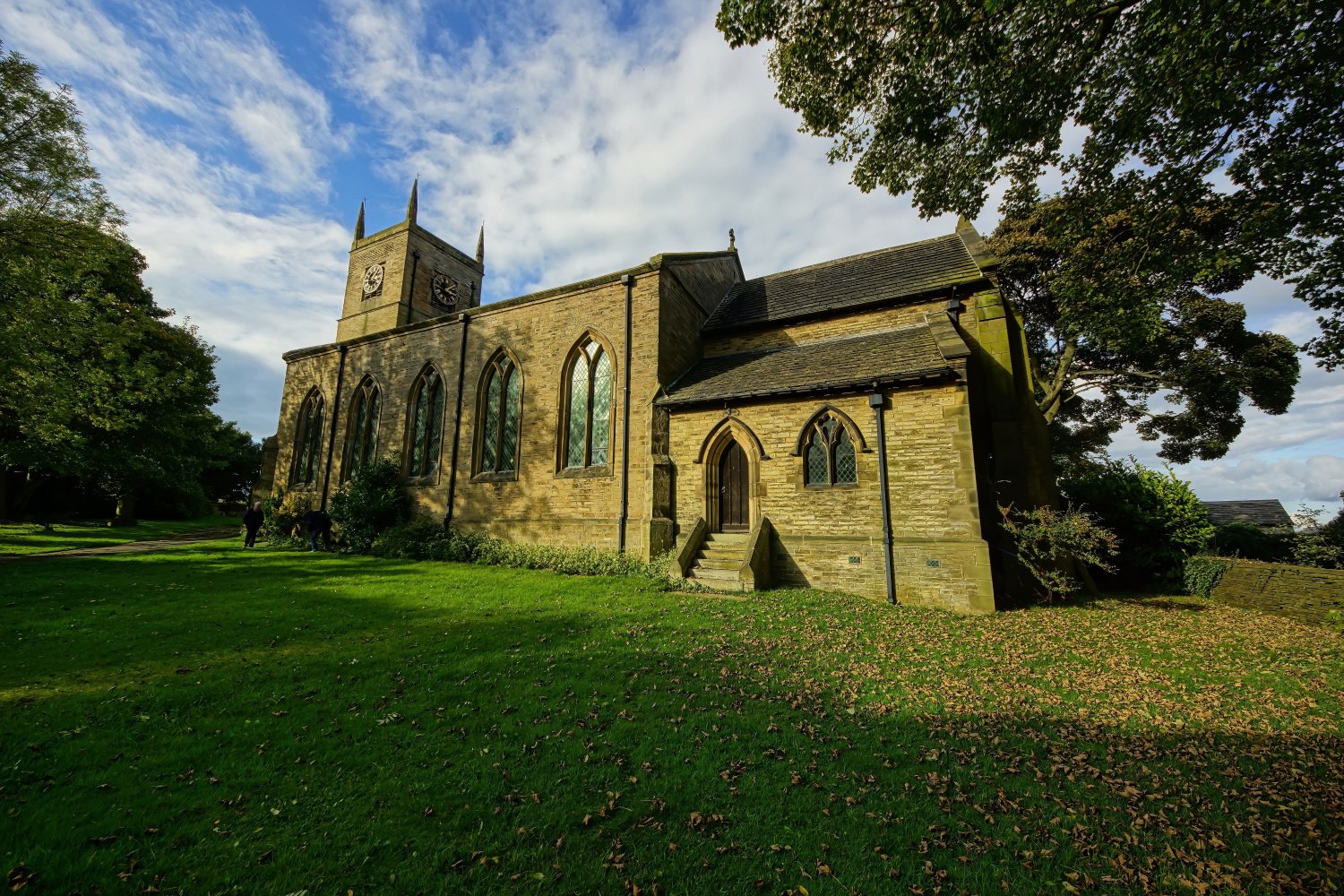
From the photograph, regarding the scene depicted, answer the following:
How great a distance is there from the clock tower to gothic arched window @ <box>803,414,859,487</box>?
22.4m

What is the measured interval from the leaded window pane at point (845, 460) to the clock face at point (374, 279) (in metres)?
26.9

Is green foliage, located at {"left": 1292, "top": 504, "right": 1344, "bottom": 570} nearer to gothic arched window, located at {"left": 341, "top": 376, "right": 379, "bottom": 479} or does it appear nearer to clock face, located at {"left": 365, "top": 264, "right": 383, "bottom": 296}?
gothic arched window, located at {"left": 341, "top": 376, "right": 379, "bottom": 479}

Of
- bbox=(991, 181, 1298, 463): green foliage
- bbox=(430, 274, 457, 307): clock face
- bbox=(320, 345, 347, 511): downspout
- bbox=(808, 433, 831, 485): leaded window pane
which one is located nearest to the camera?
bbox=(991, 181, 1298, 463): green foliage

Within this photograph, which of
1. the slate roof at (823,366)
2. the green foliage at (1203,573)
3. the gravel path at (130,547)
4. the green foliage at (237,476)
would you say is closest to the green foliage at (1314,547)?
the green foliage at (1203,573)

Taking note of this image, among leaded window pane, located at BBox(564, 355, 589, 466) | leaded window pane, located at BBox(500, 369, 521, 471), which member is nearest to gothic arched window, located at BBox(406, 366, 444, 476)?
leaded window pane, located at BBox(500, 369, 521, 471)

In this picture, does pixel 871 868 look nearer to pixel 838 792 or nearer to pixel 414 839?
Answer: pixel 838 792

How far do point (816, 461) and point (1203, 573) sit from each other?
984cm

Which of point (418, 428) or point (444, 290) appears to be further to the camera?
point (444, 290)

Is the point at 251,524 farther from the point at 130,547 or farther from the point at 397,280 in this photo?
the point at 397,280

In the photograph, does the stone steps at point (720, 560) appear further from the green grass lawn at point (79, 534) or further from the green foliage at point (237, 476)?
the green foliage at point (237, 476)

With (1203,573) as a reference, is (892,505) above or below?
above

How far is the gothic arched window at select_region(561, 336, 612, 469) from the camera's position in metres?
15.1

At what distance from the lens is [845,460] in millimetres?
11609

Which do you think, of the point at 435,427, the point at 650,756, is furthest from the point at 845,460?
the point at 435,427
